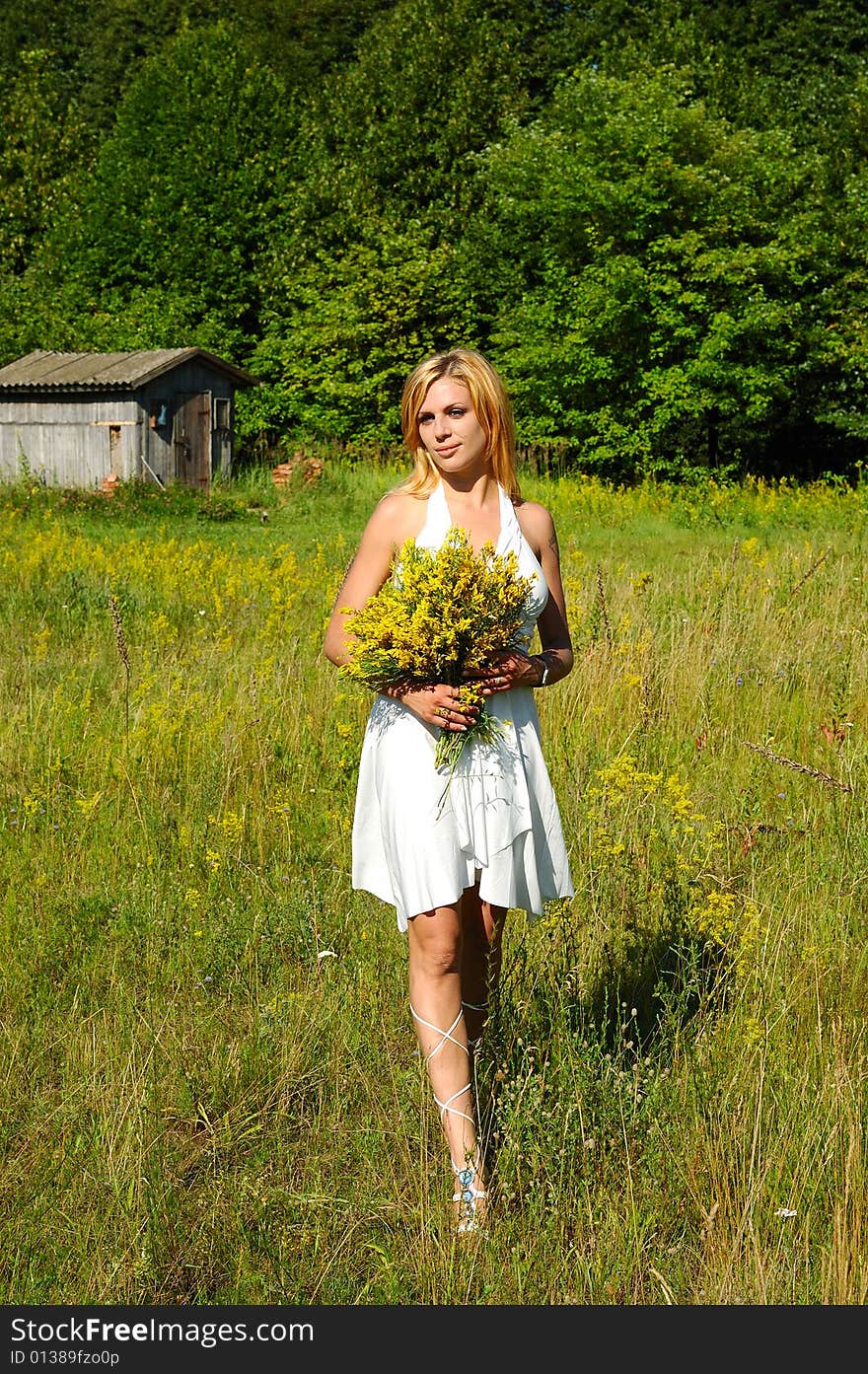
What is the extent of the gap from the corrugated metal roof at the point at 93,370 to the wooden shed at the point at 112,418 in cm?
2

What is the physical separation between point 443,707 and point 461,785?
21 cm

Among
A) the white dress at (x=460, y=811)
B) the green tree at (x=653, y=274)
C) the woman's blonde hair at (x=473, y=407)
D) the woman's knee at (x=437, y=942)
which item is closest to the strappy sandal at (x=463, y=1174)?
the woman's knee at (x=437, y=942)

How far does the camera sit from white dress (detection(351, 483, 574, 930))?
3.01 metres

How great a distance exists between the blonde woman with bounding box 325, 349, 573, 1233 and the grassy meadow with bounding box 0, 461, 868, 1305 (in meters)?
0.18

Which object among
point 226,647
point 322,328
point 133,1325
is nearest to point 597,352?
point 322,328

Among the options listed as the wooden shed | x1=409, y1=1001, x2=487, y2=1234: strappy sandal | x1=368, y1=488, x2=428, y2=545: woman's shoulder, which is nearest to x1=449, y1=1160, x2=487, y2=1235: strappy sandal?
x1=409, y1=1001, x2=487, y2=1234: strappy sandal

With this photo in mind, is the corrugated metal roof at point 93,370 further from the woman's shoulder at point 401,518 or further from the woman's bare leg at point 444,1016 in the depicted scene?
the woman's bare leg at point 444,1016

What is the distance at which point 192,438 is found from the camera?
85.4 ft

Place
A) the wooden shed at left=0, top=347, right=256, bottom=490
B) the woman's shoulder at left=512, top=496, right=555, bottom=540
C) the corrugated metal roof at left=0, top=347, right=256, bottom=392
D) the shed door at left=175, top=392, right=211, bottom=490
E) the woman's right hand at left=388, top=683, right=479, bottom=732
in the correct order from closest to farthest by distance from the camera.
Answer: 1. the woman's right hand at left=388, top=683, right=479, bottom=732
2. the woman's shoulder at left=512, top=496, right=555, bottom=540
3. the corrugated metal roof at left=0, top=347, right=256, bottom=392
4. the wooden shed at left=0, top=347, right=256, bottom=490
5. the shed door at left=175, top=392, right=211, bottom=490

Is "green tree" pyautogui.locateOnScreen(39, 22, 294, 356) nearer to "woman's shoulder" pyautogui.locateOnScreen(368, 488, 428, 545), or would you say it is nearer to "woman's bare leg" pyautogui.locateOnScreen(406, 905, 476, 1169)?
"woman's shoulder" pyautogui.locateOnScreen(368, 488, 428, 545)

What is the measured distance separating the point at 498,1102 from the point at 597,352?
82.3ft

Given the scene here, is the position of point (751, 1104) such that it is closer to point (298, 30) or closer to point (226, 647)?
point (226, 647)

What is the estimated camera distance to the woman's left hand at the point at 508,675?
301 cm

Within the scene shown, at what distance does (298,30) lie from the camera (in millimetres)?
42344
